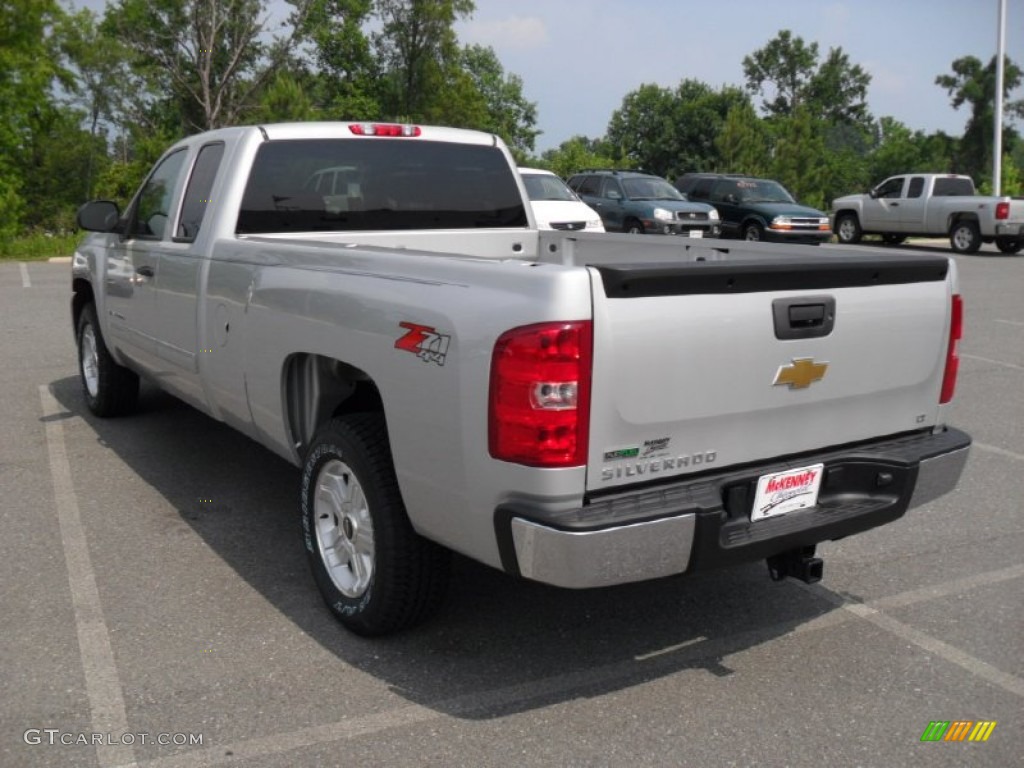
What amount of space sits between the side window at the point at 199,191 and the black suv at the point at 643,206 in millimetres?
15506

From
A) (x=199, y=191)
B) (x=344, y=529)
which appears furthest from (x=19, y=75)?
(x=344, y=529)

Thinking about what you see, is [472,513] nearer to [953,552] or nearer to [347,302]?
[347,302]

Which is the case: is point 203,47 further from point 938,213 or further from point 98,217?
point 98,217

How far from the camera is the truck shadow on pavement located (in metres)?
3.39

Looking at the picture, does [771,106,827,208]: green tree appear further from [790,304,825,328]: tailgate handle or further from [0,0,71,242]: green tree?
[790,304,825,328]: tailgate handle

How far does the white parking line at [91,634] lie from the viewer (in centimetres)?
308

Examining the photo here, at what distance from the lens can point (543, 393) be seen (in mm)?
2797

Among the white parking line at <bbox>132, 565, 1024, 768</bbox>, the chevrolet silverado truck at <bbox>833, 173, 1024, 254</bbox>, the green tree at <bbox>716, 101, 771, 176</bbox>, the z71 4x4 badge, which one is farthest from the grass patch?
the green tree at <bbox>716, 101, 771, 176</bbox>

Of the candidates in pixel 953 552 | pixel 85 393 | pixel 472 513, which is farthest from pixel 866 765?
pixel 85 393

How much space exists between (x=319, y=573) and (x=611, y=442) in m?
1.51

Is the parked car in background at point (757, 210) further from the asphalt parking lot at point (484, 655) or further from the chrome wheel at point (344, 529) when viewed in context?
the chrome wheel at point (344, 529)

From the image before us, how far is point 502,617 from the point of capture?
3.92m

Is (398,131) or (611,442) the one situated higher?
(398,131)

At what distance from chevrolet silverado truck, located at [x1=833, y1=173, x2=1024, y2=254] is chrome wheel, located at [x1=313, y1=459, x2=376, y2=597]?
72.9ft
